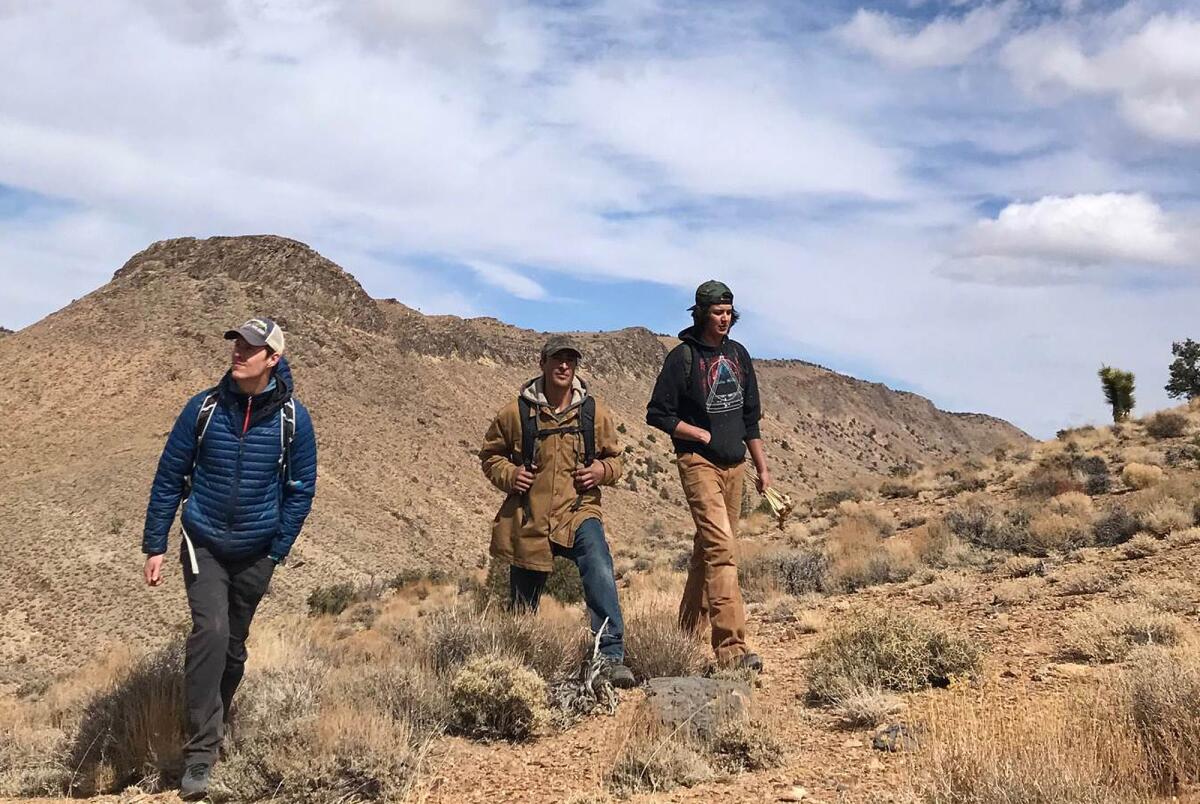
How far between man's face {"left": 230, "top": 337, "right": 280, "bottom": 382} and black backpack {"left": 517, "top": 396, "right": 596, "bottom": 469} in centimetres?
153

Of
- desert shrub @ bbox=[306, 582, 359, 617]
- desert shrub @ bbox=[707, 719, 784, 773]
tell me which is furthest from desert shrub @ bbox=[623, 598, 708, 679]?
desert shrub @ bbox=[306, 582, 359, 617]

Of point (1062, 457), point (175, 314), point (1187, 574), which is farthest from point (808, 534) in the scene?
point (175, 314)

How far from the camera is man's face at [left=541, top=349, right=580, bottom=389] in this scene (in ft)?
17.0

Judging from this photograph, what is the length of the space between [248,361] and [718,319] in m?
2.85

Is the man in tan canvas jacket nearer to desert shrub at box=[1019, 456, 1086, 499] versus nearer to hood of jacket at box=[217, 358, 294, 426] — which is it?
hood of jacket at box=[217, 358, 294, 426]

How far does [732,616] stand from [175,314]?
132ft

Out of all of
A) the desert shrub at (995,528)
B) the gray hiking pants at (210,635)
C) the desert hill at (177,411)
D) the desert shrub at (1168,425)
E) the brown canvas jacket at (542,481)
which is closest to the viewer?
the gray hiking pants at (210,635)

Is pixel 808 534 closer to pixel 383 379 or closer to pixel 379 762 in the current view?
pixel 379 762

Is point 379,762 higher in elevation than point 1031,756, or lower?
lower

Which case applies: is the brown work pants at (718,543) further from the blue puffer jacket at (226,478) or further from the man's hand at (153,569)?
the man's hand at (153,569)

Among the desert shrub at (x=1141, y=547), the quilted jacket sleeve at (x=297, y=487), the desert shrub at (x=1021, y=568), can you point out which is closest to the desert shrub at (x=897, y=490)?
the desert shrub at (x=1141, y=547)

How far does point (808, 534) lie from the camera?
51.8 ft

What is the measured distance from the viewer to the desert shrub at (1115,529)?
9328 millimetres

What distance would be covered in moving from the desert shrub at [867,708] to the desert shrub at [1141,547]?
17.2 feet
